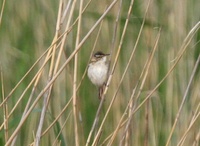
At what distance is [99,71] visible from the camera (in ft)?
8.09

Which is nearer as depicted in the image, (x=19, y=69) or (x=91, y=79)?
(x=19, y=69)

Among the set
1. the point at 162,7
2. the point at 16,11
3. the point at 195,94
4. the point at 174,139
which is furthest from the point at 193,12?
the point at 16,11

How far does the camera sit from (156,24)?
2.22m

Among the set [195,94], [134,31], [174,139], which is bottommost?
[174,139]

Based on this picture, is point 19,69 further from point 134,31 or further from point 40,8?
point 134,31

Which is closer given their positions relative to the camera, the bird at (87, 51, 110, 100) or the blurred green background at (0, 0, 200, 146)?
the blurred green background at (0, 0, 200, 146)

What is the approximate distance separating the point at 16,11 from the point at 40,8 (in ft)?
0.41

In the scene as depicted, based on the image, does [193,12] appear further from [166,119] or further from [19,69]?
[19,69]

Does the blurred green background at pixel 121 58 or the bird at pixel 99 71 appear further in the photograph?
the bird at pixel 99 71

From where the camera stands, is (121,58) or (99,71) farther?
(99,71)

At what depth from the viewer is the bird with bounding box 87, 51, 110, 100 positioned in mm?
2356

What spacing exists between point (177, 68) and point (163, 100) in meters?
0.15

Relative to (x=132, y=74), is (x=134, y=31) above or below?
above

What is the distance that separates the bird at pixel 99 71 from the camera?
236 cm
